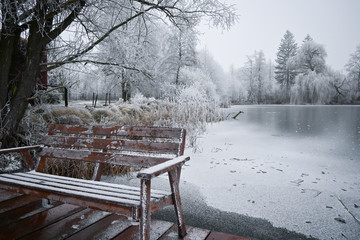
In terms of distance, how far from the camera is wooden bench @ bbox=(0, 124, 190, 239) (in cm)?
141

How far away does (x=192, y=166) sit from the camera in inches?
166

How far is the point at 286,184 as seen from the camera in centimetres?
334

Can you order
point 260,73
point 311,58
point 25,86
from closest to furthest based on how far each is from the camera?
point 25,86 < point 311,58 < point 260,73

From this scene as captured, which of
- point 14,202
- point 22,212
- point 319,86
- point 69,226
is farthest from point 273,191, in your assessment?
point 319,86

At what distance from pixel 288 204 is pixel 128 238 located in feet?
5.94

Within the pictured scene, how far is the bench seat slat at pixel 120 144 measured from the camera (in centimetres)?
204

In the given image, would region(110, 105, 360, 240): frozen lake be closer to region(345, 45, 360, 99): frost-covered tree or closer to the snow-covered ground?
the snow-covered ground

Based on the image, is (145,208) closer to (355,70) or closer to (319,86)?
(319,86)

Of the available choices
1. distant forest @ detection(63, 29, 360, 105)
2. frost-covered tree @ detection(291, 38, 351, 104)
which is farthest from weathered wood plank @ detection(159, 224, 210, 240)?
frost-covered tree @ detection(291, 38, 351, 104)

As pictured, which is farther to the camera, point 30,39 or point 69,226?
point 30,39

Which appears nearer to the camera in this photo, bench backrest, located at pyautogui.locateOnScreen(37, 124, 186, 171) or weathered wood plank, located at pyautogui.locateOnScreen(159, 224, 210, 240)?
weathered wood plank, located at pyautogui.locateOnScreen(159, 224, 210, 240)

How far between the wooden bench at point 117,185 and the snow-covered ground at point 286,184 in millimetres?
1114

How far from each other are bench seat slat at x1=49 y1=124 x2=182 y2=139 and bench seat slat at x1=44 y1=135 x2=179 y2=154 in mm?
73

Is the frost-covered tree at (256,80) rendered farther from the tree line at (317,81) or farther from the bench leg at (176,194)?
the bench leg at (176,194)
